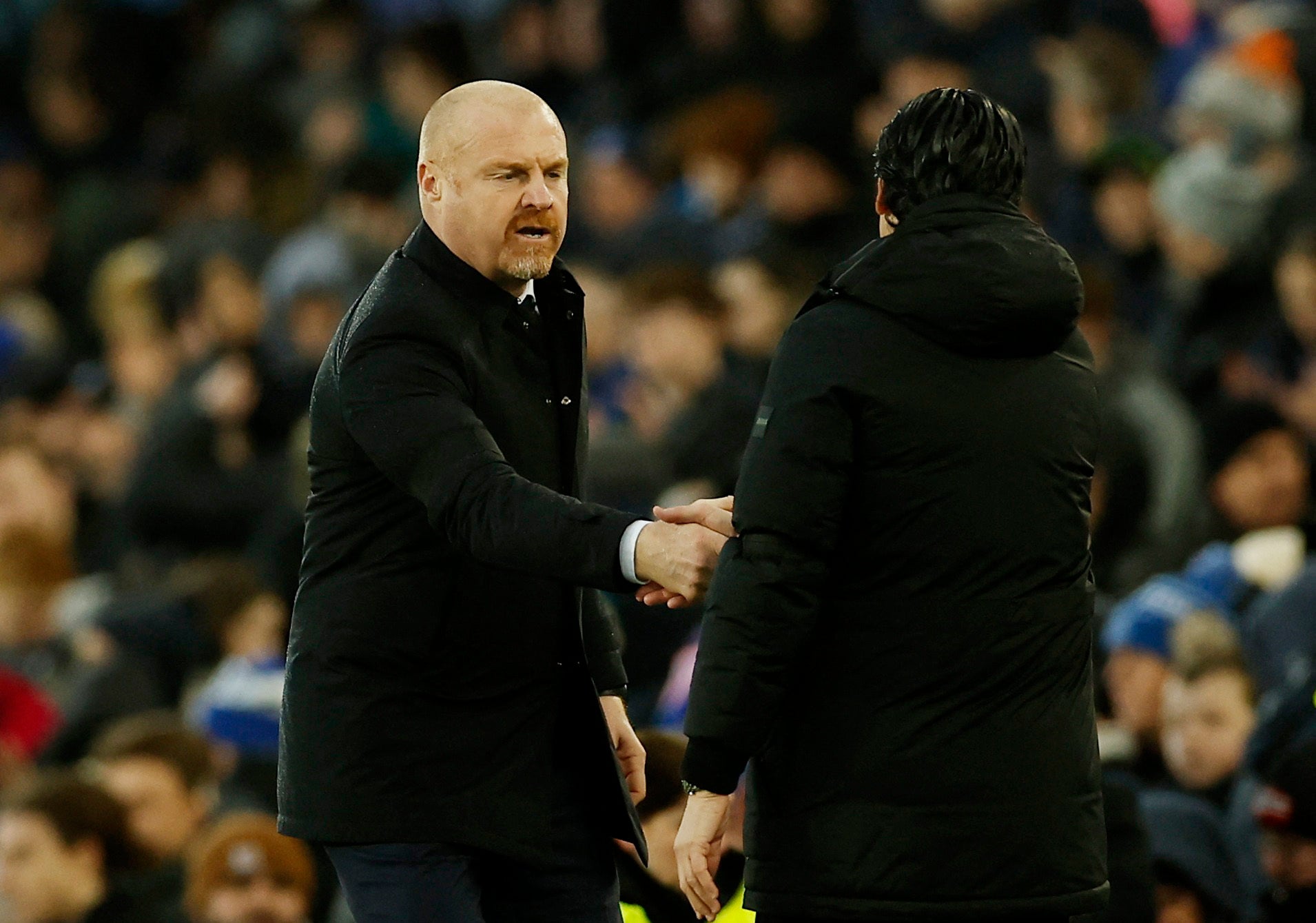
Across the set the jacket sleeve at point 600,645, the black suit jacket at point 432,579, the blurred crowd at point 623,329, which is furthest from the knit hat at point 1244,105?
the black suit jacket at point 432,579

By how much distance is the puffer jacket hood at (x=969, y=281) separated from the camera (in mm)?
3568

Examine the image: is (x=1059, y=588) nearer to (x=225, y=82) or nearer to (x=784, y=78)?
Answer: (x=784, y=78)

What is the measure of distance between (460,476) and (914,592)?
2.40 ft

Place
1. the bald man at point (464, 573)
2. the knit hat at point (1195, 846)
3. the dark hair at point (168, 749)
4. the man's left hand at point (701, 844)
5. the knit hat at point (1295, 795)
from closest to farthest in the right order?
the man's left hand at point (701, 844) < the bald man at point (464, 573) < the knit hat at point (1295, 795) < the knit hat at point (1195, 846) < the dark hair at point (168, 749)

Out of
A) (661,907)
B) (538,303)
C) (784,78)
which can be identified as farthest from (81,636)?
(538,303)

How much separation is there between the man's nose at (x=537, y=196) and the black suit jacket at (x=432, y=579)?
0.51ft

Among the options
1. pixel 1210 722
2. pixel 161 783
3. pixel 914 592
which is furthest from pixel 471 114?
pixel 161 783

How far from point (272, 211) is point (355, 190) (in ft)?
5.26

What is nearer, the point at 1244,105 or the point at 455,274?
the point at 455,274

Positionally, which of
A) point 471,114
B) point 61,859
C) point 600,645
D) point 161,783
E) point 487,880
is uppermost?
point 471,114

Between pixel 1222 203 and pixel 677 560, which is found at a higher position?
pixel 1222 203

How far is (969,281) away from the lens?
11.7 feet

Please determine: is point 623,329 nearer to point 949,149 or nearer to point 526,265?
point 526,265

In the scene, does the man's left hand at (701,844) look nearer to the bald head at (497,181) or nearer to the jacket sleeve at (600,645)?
the jacket sleeve at (600,645)
